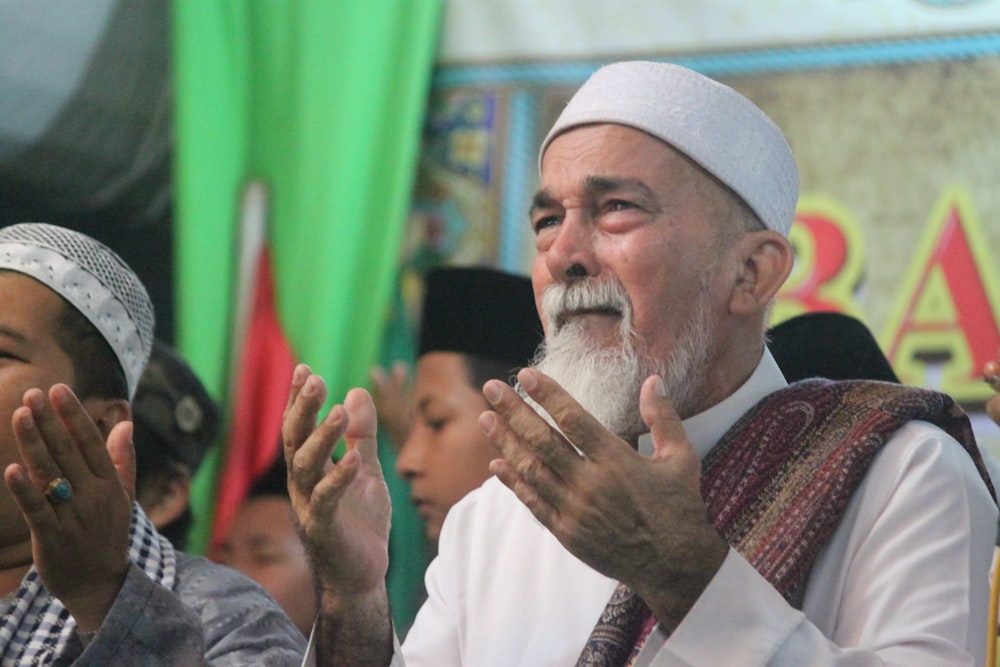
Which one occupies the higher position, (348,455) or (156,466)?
(348,455)

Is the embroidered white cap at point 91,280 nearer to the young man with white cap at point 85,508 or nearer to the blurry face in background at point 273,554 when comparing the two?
the young man with white cap at point 85,508

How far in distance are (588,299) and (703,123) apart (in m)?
0.49

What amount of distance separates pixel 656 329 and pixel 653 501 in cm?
72

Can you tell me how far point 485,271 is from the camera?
192 inches

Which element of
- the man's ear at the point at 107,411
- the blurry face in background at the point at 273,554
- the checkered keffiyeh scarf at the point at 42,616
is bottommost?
the blurry face in background at the point at 273,554

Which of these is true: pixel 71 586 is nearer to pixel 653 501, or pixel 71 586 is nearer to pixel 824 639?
pixel 653 501

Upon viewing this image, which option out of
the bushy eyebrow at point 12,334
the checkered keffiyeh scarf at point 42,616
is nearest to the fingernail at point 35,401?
the checkered keffiyeh scarf at point 42,616

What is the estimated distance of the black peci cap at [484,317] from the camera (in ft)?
15.5

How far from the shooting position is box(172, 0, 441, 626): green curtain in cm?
600

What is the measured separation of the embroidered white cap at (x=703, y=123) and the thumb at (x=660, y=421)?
2.83 feet

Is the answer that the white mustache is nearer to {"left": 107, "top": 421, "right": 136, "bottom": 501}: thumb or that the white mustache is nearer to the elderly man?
the elderly man

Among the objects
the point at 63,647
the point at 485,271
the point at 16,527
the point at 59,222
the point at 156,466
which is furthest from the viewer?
the point at 59,222

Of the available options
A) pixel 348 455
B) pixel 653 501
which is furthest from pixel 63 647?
pixel 653 501

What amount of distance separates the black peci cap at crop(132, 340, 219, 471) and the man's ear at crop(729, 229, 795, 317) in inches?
78.2
